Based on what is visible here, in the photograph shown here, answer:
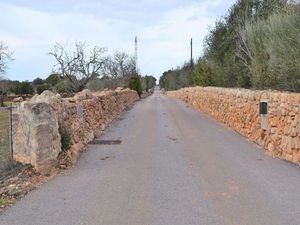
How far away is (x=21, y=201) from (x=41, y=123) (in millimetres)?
2430

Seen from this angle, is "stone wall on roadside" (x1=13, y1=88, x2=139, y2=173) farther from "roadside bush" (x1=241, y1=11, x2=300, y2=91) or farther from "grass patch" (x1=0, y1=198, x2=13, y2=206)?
"roadside bush" (x1=241, y1=11, x2=300, y2=91)

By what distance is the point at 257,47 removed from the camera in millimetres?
20359

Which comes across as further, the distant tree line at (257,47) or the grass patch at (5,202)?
the distant tree line at (257,47)

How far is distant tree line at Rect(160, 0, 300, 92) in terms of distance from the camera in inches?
582

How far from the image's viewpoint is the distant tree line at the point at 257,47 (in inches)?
582

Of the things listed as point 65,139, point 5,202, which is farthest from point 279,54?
point 5,202

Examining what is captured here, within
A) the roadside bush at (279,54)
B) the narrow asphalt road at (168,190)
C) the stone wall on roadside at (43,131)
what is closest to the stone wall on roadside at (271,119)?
the narrow asphalt road at (168,190)

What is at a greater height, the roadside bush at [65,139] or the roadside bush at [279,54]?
the roadside bush at [279,54]

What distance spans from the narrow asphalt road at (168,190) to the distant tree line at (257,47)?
207 inches

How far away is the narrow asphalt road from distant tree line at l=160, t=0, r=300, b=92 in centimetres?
526

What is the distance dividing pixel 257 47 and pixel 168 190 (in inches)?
598

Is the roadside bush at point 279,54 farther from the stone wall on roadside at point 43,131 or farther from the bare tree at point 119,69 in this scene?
the bare tree at point 119,69

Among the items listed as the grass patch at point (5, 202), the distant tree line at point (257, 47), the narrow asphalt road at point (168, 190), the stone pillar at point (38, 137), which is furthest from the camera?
the distant tree line at point (257, 47)

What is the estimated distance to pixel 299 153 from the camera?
894 centimetres
